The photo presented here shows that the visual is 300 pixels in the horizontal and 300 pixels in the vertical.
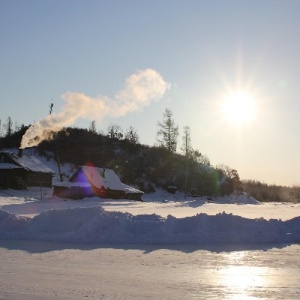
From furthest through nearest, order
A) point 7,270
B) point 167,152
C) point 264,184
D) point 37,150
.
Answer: point 264,184 < point 167,152 < point 37,150 < point 7,270

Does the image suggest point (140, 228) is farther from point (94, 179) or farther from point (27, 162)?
point (27, 162)

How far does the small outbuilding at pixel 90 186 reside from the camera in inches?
2019

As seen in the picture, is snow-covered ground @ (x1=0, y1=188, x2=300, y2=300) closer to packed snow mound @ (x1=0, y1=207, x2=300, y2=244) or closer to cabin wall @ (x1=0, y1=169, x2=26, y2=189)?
packed snow mound @ (x1=0, y1=207, x2=300, y2=244)

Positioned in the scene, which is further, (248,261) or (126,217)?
A: (126,217)

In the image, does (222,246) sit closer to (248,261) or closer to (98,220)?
(248,261)

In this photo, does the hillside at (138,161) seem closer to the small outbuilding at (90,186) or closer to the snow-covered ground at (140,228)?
the small outbuilding at (90,186)

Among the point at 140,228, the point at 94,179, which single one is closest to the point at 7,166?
the point at 94,179

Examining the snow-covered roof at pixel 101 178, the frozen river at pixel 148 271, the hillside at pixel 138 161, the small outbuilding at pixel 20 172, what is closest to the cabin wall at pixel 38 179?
the small outbuilding at pixel 20 172

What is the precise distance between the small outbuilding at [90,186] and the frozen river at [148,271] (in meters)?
38.3

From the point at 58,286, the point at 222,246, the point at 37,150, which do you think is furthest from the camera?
the point at 37,150

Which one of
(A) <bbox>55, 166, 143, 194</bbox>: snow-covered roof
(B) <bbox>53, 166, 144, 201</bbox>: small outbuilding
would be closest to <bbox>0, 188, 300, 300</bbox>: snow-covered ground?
(B) <bbox>53, 166, 144, 201</bbox>: small outbuilding

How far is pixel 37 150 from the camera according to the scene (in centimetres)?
8456

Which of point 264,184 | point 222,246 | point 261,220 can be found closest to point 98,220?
point 222,246

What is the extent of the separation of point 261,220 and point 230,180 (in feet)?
233
